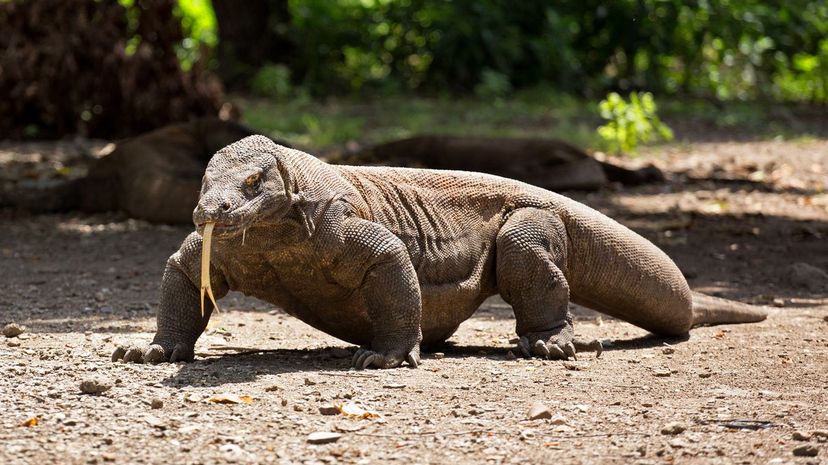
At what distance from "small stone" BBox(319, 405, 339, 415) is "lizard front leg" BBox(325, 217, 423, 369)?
2.11 feet

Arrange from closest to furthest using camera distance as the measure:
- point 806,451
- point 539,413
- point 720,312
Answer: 1. point 806,451
2. point 539,413
3. point 720,312

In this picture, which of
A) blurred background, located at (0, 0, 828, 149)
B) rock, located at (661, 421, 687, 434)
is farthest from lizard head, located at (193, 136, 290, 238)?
blurred background, located at (0, 0, 828, 149)

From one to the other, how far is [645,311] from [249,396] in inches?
77.5

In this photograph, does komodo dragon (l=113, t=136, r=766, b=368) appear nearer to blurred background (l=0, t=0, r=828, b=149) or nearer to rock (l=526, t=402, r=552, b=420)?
rock (l=526, t=402, r=552, b=420)

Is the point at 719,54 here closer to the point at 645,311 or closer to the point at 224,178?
the point at 645,311

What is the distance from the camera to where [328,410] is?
397 cm

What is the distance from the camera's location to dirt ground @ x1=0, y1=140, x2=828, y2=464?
363cm

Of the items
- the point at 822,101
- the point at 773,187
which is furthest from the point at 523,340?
the point at 822,101

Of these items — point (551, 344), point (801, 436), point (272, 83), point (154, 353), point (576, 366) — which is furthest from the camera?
point (272, 83)

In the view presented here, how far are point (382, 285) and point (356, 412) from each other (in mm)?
781

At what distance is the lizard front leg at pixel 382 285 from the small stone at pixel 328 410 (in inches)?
25.4

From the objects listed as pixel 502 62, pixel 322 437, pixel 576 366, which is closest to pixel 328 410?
pixel 322 437

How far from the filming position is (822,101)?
15.2m

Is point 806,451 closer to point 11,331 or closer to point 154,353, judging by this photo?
point 154,353
